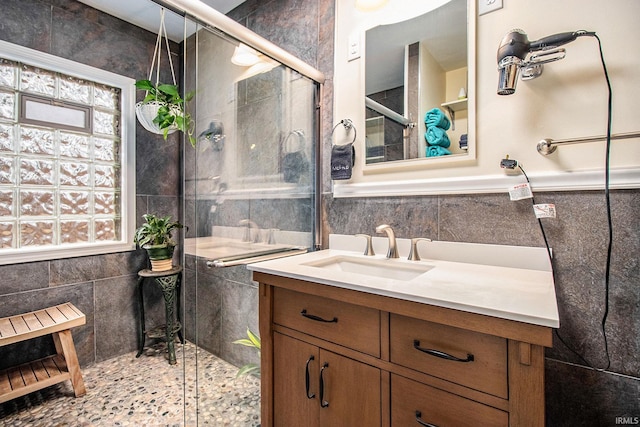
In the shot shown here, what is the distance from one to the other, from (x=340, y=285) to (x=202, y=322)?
1.01m

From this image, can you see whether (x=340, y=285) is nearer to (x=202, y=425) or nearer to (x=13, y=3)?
(x=202, y=425)

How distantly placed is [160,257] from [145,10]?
1.83 meters

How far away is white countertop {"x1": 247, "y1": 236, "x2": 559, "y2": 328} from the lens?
71 centimetres

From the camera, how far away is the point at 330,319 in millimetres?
992

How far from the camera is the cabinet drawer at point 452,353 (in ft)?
2.32

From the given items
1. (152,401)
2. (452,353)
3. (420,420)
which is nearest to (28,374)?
(152,401)

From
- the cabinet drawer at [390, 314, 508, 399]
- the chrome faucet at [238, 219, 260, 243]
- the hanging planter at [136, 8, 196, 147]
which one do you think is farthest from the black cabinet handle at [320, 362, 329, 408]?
the hanging planter at [136, 8, 196, 147]

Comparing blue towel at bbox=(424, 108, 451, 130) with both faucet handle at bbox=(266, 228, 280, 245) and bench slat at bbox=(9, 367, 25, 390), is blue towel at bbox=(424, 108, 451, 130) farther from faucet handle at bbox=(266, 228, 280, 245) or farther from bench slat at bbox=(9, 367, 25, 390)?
bench slat at bbox=(9, 367, 25, 390)

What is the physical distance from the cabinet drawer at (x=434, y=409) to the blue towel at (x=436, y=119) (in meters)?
1.02

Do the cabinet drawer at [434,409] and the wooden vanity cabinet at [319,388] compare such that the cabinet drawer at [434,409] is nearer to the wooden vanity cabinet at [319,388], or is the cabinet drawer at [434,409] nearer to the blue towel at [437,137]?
the wooden vanity cabinet at [319,388]

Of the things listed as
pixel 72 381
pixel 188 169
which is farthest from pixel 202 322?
pixel 72 381

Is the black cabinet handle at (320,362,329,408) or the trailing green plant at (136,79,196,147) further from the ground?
the trailing green plant at (136,79,196,147)

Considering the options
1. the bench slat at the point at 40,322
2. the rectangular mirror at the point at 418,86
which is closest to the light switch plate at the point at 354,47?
the rectangular mirror at the point at 418,86

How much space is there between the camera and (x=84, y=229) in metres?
2.15
